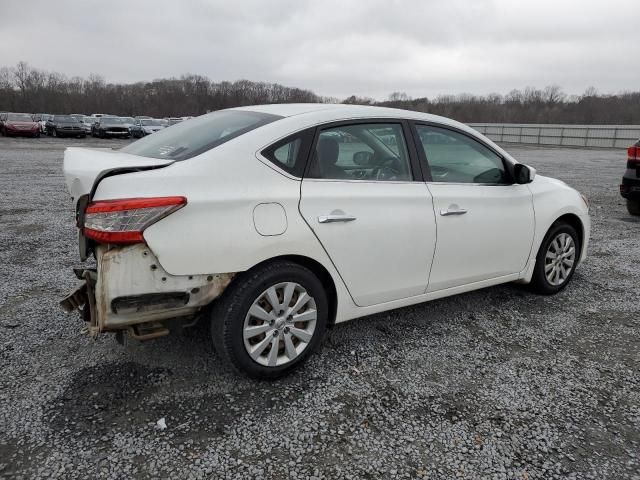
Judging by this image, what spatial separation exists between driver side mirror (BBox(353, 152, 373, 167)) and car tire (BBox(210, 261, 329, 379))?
2.74 feet

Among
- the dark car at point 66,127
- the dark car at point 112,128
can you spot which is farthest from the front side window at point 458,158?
the dark car at point 66,127

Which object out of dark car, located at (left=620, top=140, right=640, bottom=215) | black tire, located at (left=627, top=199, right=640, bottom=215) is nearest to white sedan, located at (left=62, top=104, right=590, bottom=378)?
dark car, located at (left=620, top=140, right=640, bottom=215)

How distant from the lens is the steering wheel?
10.7 ft

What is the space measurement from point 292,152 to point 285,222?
0.46 meters

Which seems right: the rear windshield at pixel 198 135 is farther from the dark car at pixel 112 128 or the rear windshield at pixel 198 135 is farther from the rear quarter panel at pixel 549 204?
the dark car at pixel 112 128

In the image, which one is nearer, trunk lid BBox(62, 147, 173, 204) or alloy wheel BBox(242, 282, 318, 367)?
trunk lid BBox(62, 147, 173, 204)

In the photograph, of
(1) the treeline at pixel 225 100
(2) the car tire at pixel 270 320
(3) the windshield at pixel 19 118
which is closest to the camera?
(2) the car tire at pixel 270 320

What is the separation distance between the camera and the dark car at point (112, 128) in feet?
104

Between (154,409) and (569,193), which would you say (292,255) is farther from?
(569,193)

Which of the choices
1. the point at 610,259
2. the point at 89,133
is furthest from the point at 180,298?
the point at 89,133

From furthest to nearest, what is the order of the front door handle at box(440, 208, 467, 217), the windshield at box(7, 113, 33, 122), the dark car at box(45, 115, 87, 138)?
1. the dark car at box(45, 115, 87, 138)
2. the windshield at box(7, 113, 33, 122)
3. the front door handle at box(440, 208, 467, 217)

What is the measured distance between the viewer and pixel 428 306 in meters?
4.21

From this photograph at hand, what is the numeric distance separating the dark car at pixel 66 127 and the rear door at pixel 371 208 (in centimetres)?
3334

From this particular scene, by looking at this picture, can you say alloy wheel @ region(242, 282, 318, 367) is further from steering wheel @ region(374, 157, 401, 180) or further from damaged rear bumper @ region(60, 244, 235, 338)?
steering wheel @ region(374, 157, 401, 180)
